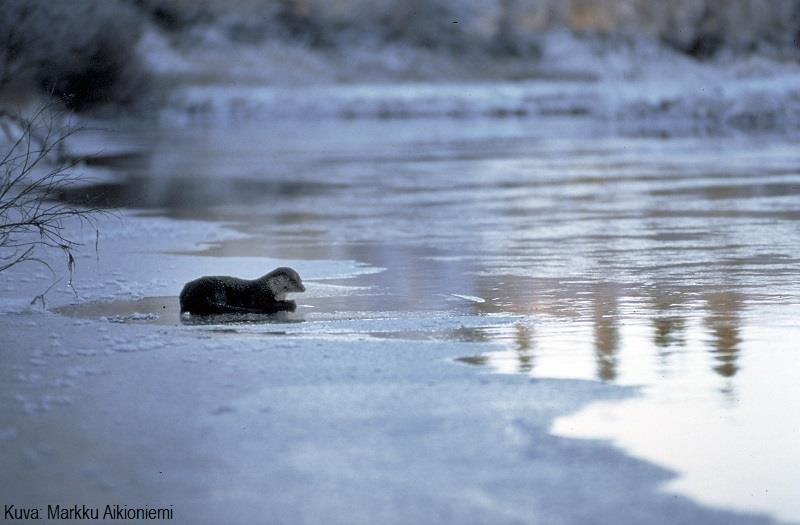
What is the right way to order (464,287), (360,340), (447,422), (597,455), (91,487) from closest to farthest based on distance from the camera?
(91,487)
(597,455)
(447,422)
(360,340)
(464,287)

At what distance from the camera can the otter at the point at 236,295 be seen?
1157cm

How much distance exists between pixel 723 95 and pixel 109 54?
37843mm

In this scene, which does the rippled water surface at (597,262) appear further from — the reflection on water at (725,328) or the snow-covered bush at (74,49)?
the snow-covered bush at (74,49)

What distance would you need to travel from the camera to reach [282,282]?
12055 millimetres

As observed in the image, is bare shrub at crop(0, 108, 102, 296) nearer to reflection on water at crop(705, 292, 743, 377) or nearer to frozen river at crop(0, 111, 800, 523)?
frozen river at crop(0, 111, 800, 523)

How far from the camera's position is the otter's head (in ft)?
39.1

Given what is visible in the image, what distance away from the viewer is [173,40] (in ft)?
440

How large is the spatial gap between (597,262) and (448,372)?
20.3 feet

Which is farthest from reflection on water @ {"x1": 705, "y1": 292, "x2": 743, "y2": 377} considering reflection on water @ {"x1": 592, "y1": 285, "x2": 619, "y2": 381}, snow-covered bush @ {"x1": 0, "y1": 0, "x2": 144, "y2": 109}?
snow-covered bush @ {"x1": 0, "y1": 0, "x2": 144, "y2": 109}

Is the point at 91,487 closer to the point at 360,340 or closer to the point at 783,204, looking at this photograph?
the point at 360,340

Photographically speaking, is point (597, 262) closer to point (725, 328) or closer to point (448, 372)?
point (725, 328)

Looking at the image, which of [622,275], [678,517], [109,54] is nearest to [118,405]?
[678,517]

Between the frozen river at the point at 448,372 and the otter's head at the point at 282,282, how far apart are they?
0.20 meters

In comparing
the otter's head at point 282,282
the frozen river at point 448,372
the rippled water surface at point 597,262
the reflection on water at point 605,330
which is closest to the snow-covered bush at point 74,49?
the rippled water surface at point 597,262
